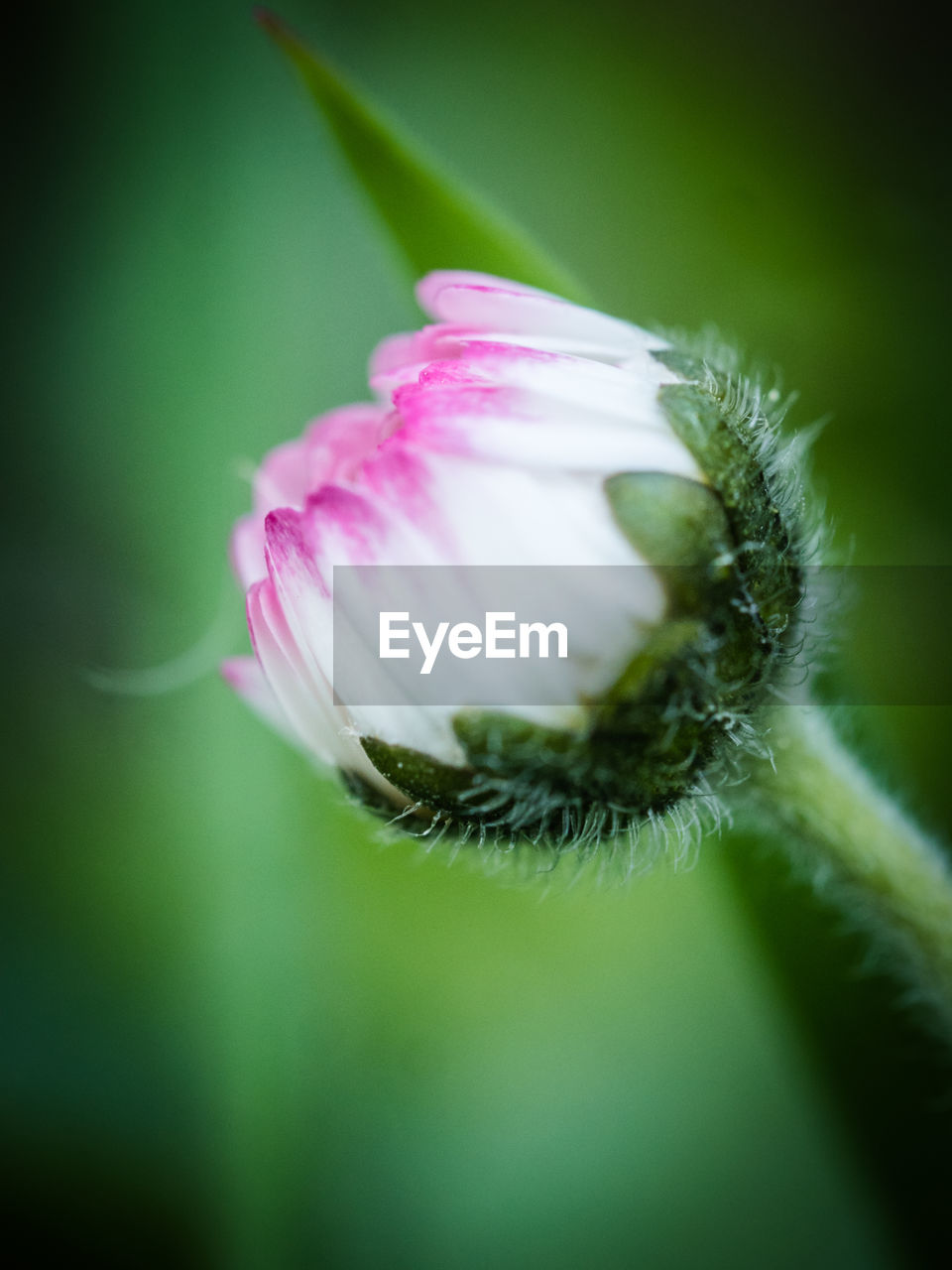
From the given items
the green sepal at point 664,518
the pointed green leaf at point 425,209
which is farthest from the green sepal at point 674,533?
the pointed green leaf at point 425,209

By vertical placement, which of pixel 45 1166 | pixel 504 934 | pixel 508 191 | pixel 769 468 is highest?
pixel 508 191

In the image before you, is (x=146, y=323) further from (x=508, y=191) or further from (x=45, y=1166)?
(x=45, y=1166)

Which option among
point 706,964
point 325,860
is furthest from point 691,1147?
point 325,860

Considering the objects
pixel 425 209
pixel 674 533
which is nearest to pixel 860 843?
pixel 674 533

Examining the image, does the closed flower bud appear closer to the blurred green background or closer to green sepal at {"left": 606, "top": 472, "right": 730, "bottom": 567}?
green sepal at {"left": 606, "top": 472, "right": 730, "bottom": 567}

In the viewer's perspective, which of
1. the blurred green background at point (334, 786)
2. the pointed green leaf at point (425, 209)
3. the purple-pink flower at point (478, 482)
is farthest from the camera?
the blurred green background at point (334, 786)

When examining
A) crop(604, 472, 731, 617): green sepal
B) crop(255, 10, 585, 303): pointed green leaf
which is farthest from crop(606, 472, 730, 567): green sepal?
crop(255, 10, 585, 303): pointed green leaf

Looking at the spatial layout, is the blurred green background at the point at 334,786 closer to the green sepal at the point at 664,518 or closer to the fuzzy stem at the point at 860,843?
the fuzzy stem at the point at 860,843
